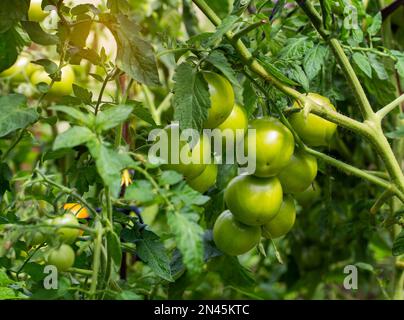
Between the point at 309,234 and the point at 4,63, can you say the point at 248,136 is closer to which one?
the point at 4,63

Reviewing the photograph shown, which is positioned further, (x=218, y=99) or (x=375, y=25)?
(x=375, y=25)

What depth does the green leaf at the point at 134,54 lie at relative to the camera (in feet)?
2.54

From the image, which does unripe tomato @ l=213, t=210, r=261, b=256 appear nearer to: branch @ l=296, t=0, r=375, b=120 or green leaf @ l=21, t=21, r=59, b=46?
branch @ l=296, t=0, r=375, b=120

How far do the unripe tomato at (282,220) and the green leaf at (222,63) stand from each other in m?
0.23

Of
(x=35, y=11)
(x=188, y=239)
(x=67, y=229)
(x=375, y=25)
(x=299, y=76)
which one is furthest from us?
(x=35, y=11)

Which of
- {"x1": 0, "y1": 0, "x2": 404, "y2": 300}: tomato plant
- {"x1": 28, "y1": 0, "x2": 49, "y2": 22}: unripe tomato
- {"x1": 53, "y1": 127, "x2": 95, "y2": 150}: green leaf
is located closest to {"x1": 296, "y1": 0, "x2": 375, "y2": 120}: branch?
{"x1": 0, "y1": 0, "x2": 404, "y2": 300}: tomato plant

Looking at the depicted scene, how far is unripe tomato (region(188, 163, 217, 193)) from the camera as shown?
860 millimetres

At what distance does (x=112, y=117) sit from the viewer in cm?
65

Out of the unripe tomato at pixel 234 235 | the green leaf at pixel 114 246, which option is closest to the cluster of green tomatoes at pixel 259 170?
the unripe tomato at pixel 234 235

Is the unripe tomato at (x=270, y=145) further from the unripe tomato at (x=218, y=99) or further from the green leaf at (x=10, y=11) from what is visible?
the green leaf at (x=10, y=11)

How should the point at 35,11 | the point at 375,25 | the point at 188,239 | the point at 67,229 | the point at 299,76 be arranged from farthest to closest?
the point at 35,11, the point at 375,25, the point at 299,76, the point at 67,229, the point at 188,239

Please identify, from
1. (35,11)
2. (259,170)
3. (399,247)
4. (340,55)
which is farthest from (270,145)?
(35,11)

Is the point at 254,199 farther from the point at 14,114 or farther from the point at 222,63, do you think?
the point at 14,114

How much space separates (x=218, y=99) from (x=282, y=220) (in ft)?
0.73
